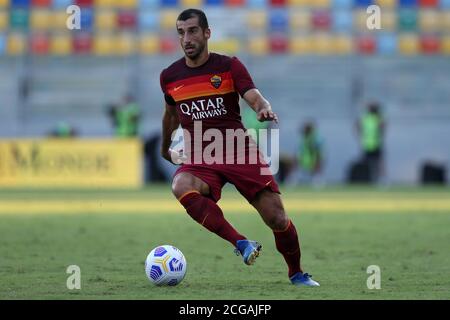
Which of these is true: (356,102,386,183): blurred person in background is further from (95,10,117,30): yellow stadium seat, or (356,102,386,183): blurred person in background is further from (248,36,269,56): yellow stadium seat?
(95,10,117,30): yellow stadium seat

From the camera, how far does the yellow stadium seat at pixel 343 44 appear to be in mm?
29547

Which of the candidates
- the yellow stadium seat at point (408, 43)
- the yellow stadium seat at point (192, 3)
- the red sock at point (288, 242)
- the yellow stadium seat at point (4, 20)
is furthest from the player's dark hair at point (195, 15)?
the yellow stadium seat at point (408, 43)

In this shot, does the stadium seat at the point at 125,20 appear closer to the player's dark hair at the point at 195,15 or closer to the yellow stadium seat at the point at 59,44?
the yellow stadium seat at the point at 59,44

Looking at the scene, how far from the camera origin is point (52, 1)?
29.0m

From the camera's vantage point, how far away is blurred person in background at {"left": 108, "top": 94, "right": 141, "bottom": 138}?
1091 inches

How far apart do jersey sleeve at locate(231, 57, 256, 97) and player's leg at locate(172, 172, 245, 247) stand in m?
0.84

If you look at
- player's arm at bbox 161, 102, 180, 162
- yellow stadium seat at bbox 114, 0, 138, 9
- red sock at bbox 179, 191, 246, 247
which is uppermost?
yellow stadium seat at bbox 114, 0, 138, 9

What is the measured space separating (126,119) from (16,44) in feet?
13.0

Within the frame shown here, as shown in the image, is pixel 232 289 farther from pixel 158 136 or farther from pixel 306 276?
pixel 158 136

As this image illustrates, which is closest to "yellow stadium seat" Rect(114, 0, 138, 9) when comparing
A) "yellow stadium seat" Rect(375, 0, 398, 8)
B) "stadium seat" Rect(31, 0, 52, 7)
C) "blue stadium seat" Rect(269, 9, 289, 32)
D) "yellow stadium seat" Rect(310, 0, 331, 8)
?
"stadium seat" Rect(31, 0, 52, 7)

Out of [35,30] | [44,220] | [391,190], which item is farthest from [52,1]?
[44,220]

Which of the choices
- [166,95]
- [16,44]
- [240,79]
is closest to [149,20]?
[16,44]

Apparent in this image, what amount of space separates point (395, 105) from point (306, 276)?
21.8 metres

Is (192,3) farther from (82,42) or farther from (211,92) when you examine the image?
(211,92)
